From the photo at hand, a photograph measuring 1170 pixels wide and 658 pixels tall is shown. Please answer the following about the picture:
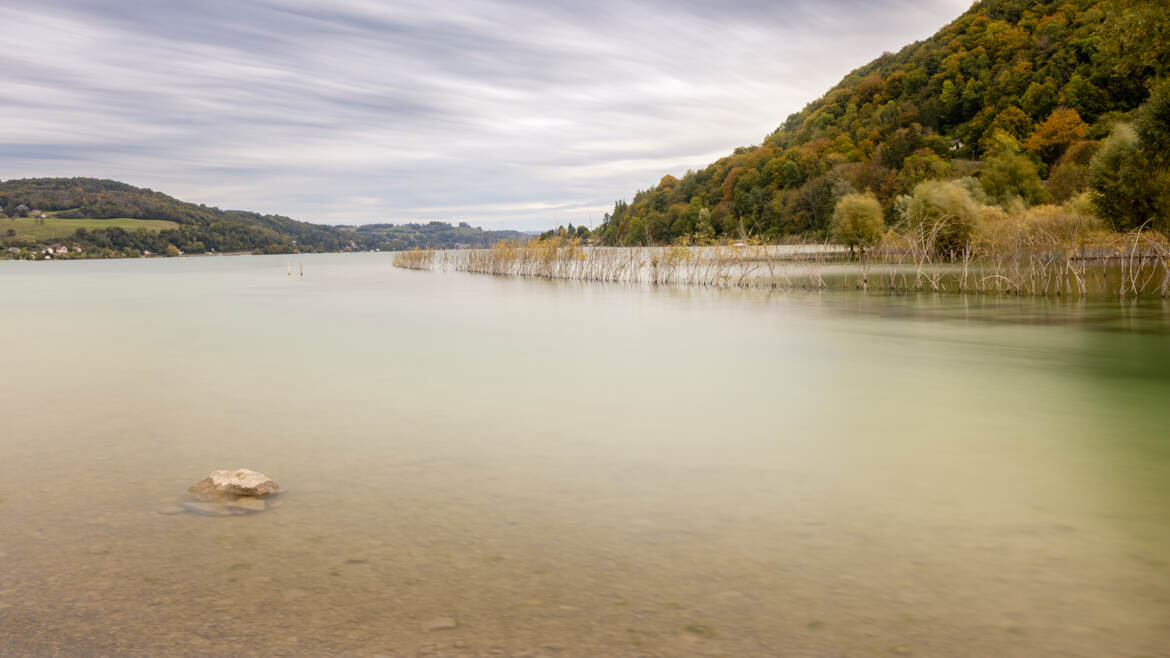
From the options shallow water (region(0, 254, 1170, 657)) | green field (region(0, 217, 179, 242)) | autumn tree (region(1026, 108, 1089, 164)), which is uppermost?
autumn tree (region(1026, 108, 1089, 164))

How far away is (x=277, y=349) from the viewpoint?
1870 centimetres

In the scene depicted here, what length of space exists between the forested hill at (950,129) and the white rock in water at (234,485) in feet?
207

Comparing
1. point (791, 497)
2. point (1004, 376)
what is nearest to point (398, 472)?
point (791, 497)

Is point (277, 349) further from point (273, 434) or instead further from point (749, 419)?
point (749, 419)

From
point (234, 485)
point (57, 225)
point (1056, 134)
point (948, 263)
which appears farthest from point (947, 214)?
point (57, 225)

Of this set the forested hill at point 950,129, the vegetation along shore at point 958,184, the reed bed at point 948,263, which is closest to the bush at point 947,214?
the vegetation along shore at point 958,184

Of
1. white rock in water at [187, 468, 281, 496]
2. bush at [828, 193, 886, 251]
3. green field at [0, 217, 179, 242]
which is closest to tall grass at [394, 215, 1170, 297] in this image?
bush at [828, 193, 886, 251]

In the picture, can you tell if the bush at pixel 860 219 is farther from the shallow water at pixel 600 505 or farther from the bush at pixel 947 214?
the shallow water at pixel 600 505

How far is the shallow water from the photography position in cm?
444

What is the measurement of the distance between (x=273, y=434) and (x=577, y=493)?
4.62 meters

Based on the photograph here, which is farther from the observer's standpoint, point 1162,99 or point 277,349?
point 1162,99

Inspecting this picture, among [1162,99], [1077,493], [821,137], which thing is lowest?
[1077,493]

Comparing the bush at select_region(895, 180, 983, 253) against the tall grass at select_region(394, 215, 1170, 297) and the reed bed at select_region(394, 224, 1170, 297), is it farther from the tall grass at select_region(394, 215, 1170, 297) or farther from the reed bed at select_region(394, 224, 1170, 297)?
the reed bed at select_region(394, 224, 1170, 297)

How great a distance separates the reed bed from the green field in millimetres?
105404
